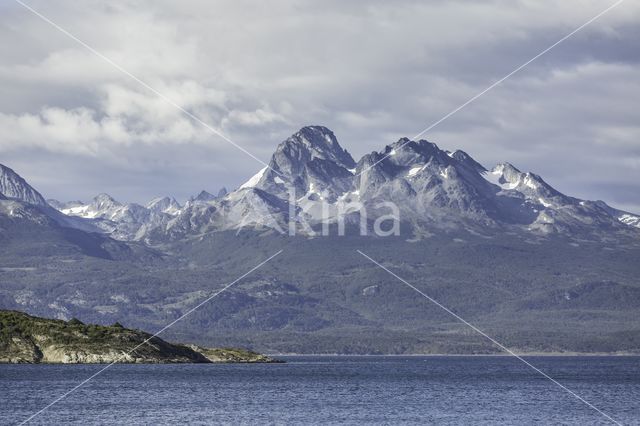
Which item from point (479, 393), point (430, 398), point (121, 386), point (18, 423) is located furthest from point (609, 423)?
point (121, 386)

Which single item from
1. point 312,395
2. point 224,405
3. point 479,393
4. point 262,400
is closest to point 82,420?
point 224,405

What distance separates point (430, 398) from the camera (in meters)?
182

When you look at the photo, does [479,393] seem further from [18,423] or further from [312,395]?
[18,423]

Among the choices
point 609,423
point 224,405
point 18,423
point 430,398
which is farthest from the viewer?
point 430,398

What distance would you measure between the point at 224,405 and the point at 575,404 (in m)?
54.3

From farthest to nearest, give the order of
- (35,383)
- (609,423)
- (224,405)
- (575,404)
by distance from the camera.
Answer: (35,383)
(575,404)
(224,405)
(609,423)

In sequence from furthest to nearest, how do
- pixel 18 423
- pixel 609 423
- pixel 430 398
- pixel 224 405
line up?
pixel 430 398, pixel 224 405, pixel 609 423, pixel 18 423

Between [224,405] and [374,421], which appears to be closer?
[374,421]

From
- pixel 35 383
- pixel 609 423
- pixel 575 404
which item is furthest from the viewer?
pixel 35 383

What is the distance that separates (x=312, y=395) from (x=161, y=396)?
27067 millimetres

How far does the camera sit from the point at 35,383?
7687 inches

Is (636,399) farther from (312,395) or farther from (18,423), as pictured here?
(18,423)

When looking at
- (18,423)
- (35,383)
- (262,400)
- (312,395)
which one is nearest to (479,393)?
(312,395)

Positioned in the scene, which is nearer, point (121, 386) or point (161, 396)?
point (161, 396)
